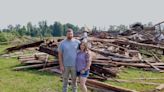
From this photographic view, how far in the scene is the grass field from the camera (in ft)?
35.5

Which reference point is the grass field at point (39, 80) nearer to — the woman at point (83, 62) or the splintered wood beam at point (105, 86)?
the splintered wood beam at point (105, 86)

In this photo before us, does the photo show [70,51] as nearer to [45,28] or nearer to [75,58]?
[75,58]

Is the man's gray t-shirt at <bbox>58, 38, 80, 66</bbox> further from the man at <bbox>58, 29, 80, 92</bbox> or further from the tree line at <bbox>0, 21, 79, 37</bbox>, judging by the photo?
the tree line at <bbox>0, 21, 79, 37</bbox>

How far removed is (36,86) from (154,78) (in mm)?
4509

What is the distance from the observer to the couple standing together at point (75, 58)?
852cm

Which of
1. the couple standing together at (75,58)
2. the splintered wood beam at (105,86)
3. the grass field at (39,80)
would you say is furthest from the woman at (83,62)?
the grass field at (39,80)

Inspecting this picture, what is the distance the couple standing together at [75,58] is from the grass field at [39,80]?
2.08m

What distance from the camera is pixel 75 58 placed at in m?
8.63

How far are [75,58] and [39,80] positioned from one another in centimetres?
381

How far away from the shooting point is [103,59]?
14289mm

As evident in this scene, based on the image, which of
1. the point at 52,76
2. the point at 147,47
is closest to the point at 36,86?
the point at 52,76

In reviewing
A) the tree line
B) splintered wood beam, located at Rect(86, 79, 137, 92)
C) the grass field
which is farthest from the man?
the tree line

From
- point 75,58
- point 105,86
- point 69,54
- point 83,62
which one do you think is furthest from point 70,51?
point 105,86

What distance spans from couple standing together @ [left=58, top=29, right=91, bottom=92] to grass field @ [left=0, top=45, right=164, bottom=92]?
208 centimetres
